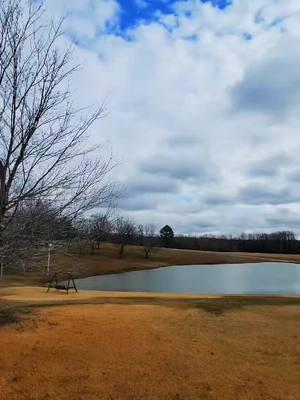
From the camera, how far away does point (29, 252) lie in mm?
8828

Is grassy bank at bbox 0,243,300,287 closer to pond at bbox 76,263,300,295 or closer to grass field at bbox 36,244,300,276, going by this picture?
grass field at bbox 36,244,300,276

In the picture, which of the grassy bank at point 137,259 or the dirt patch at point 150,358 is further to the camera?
the grassy bank at point 137,259

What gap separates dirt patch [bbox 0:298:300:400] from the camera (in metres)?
6.25

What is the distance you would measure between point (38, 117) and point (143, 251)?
280ft

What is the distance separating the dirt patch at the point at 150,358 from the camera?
6.25 m

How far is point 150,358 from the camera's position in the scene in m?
7.64

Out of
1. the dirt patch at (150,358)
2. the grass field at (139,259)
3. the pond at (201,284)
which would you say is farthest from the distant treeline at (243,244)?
the dirt patch at (150,358)

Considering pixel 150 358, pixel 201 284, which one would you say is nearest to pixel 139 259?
pixel 201 284

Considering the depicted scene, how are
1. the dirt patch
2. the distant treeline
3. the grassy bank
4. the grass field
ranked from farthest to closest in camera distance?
the distant treeline, the grass field, the grassy bank, the dirt patch

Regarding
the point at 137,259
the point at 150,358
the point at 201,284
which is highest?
the point at 137,259

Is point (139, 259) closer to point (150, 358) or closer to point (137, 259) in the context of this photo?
point (137, 259)

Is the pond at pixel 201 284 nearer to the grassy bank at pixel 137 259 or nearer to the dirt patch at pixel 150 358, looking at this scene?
the grassy bank at pixel 137 259

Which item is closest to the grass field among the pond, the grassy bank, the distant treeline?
the grassy bank

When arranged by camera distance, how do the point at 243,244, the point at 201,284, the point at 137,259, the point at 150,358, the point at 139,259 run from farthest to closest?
1. the point at 243,244
2. the point at 139,259
3. the point at 137,259
4. the point at 201,284
5. the point at 150,358
